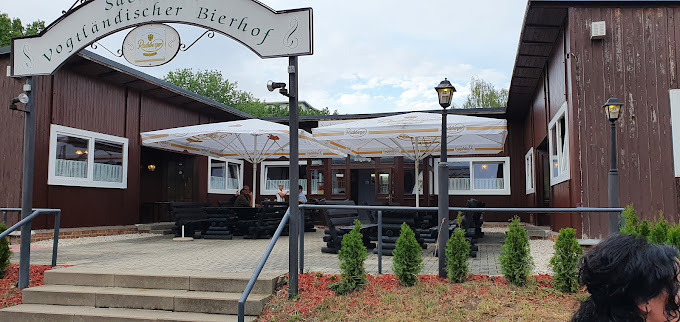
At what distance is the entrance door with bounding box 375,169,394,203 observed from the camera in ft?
53.9

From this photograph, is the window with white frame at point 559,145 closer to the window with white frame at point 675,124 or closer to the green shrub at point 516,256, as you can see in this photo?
the window with white frame at point 675,124

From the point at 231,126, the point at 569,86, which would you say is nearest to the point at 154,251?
the point at 231,126

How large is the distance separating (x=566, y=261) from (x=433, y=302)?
1.37 metres

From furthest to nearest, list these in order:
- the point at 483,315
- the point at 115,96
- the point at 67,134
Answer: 1. the point at 115,96
2. the point at 67,134
3. the point at 483,315

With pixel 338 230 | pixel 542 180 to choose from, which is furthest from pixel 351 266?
pixel 542 180

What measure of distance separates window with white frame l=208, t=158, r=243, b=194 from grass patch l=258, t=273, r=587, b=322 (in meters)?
12.3

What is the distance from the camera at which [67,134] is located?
11.7 metres

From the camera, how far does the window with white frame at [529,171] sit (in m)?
14.6

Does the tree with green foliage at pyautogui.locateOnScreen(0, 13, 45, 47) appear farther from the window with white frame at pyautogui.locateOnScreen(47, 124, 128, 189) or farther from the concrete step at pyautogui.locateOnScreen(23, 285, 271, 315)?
the concrete step at pyautogui.locateOnScreen(23, 285, 271, 315)

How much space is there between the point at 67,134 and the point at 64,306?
6.99m

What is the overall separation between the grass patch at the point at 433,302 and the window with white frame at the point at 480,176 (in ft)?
37.4

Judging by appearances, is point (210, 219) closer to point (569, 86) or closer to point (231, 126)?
point (231, 126)

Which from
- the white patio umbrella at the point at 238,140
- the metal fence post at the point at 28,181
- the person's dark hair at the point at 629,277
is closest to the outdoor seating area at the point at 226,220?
the white patio umbrella at the point at 238,140

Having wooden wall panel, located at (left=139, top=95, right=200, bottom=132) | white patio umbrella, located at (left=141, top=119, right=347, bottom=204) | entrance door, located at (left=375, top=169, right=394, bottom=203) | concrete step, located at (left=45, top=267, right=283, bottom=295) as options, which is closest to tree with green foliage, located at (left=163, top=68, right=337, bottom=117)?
wooden wall panel, located at (left=139, top=95, right=200, bottom=132)
